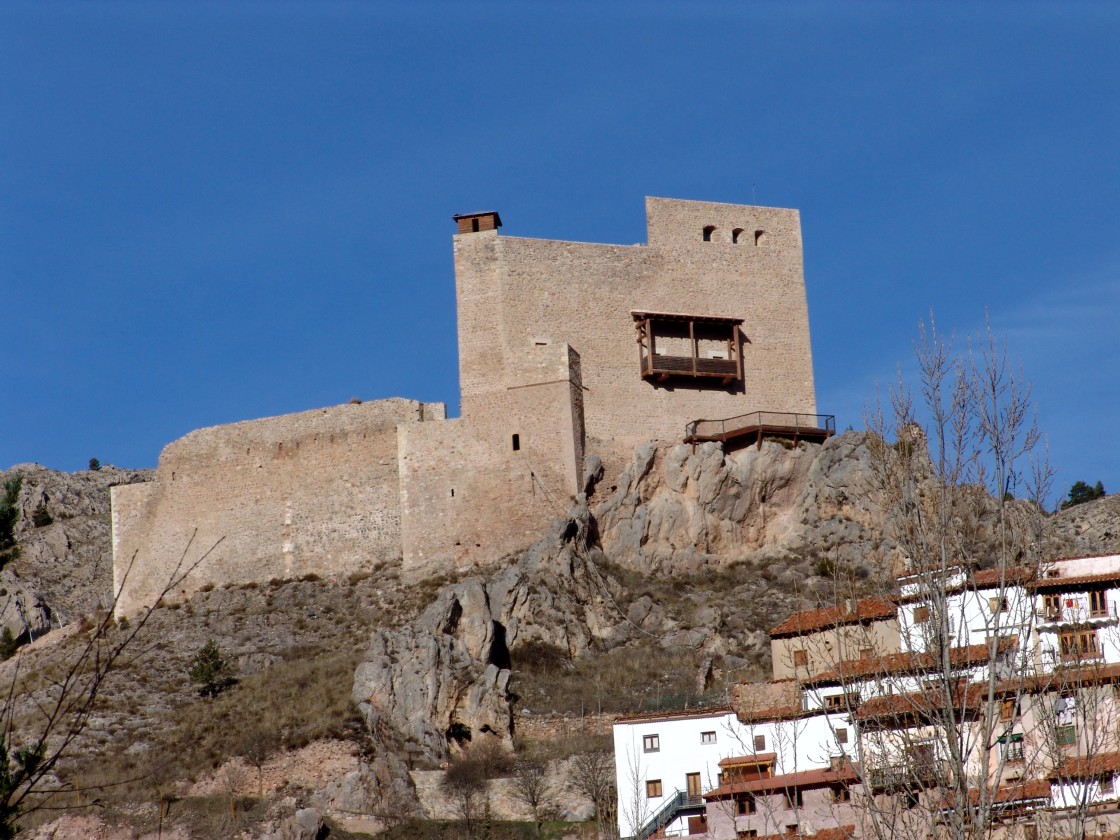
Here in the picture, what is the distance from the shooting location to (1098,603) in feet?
105

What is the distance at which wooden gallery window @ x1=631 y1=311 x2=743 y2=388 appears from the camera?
48781mm

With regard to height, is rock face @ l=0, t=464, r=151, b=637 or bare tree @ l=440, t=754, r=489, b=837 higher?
rock face @ l=0, t=464, r=151, b=637

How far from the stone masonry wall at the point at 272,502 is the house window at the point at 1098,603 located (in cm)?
2237

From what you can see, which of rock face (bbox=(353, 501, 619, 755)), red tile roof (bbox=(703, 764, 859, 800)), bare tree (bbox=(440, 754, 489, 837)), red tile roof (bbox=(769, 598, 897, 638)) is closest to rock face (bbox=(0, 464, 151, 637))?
rock face (bbox=(353, 501, 619, 755))

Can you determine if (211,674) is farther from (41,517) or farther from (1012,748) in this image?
(1012,748)

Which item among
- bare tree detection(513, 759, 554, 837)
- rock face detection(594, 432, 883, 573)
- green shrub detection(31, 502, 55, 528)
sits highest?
green shrub detection(31, 502, 55, 528)

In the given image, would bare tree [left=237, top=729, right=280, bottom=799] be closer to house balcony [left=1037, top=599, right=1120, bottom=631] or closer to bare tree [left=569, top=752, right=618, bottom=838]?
bare tree [left=569, top=752, right=618, bottom=838]

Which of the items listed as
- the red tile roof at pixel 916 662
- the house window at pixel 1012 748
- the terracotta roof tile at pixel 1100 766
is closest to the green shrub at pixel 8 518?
the red tile roof at pixel 916 662

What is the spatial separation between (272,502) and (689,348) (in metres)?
14.0

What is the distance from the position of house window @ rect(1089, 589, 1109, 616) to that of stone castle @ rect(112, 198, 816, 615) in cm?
1761

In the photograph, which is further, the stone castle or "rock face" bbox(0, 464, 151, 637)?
"rock face" bbox(0, 464, 151, 637)

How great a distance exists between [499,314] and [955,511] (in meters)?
30.4

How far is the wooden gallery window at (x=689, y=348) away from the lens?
48.8 meters

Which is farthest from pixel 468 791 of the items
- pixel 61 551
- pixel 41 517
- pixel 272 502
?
pixel 41 517
